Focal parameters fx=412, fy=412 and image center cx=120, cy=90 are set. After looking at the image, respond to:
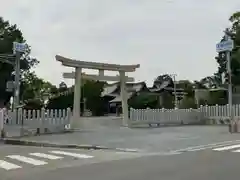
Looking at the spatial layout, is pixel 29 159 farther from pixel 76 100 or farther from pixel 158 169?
pixel 76 100

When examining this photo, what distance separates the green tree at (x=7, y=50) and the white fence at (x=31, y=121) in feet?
89.1

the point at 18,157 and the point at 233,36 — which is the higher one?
the point at 233,36

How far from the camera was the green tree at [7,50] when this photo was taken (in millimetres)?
51031

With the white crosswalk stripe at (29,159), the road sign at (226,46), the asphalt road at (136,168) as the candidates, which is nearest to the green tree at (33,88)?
the road sign at (226,46)

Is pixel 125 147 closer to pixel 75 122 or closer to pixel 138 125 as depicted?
pixel 75 122

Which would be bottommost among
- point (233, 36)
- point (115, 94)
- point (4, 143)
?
point (4, 143)

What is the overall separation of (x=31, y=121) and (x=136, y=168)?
15.3 m

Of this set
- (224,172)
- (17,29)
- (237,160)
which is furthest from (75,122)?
(17,29)

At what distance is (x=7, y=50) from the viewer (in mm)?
50688

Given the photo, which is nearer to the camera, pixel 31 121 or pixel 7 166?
pixel 7 166

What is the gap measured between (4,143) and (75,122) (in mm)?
8311

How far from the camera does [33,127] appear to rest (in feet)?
80.0

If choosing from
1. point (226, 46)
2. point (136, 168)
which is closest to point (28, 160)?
point (136, 168)

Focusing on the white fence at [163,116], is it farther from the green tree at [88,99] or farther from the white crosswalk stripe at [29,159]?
the green tree at [88,99]
